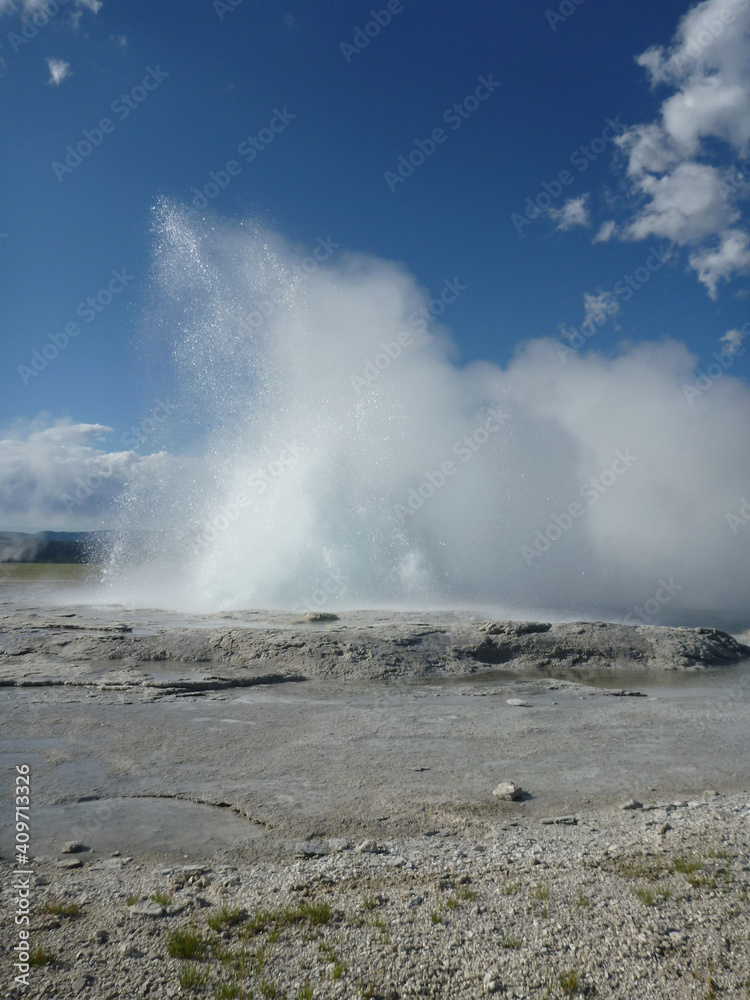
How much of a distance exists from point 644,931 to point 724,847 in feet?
6.89

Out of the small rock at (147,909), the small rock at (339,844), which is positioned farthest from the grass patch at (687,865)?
the small rock at (147,909)

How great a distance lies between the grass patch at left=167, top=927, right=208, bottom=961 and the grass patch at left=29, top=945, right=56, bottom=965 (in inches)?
31.7

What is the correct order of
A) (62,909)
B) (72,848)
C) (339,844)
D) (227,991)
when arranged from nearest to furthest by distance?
(227,991) → (62,909) → (72,848) → (339,844)

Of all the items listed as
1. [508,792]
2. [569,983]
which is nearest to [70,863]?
[569,983]

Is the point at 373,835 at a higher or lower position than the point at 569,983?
lower

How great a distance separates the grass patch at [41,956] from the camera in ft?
13.6

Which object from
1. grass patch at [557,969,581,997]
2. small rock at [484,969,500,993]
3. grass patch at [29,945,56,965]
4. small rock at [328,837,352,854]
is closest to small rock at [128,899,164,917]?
grass patch at [29,945,56,965]

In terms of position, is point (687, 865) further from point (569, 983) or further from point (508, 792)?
point (508, 792)

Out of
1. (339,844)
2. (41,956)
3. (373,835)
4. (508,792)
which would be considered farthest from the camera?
(508,792)

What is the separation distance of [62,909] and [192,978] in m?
1.53

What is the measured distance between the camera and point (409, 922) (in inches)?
184

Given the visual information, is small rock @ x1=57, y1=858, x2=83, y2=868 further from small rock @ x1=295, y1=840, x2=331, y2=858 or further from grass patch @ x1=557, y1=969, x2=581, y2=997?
grass patch @ x1=557, y1=969, x2=581, y2=997

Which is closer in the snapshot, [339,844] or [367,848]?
[367,848]

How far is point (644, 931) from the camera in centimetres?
452
